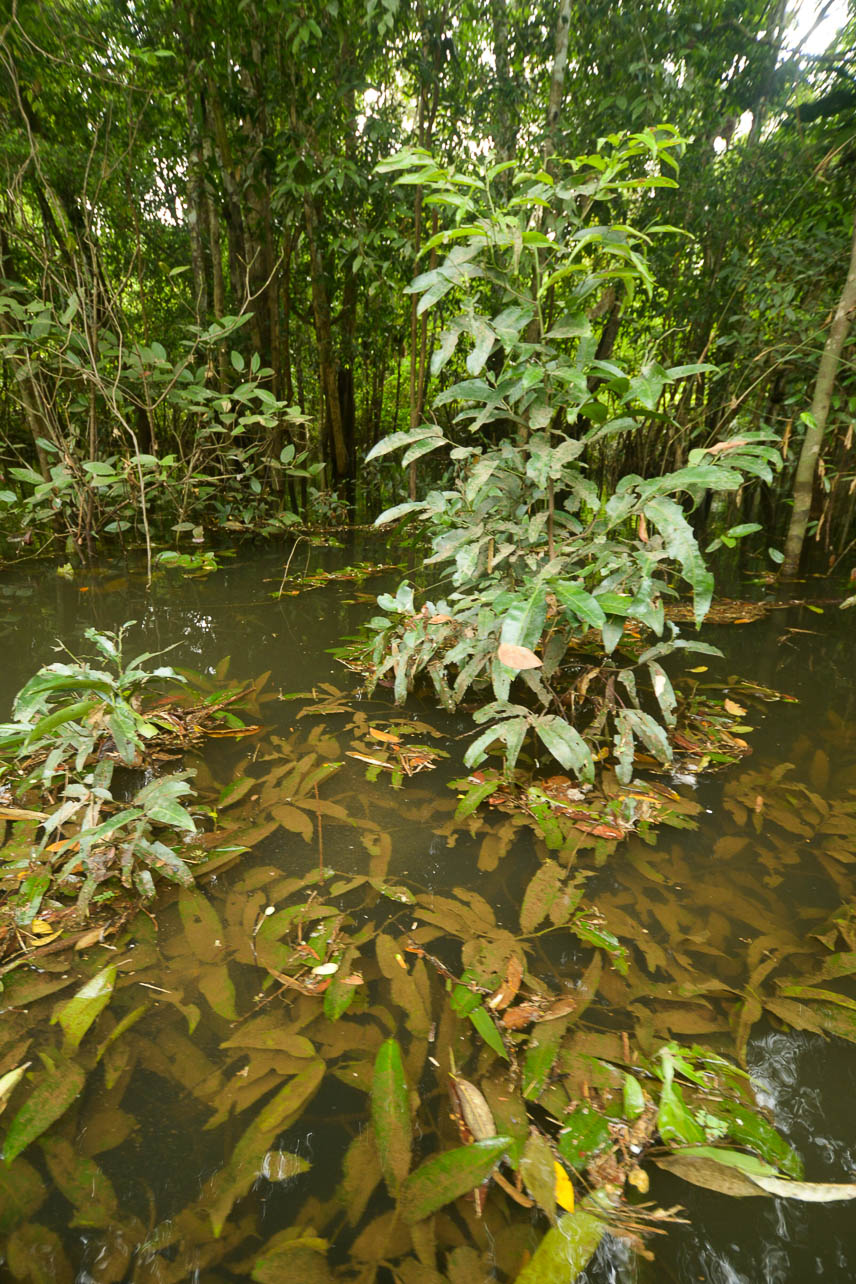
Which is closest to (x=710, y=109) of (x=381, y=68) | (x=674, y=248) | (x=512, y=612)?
(x=674, y=248)

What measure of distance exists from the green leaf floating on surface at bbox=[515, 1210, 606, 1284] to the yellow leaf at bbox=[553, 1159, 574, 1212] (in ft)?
0.04

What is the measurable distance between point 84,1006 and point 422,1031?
0.60 m

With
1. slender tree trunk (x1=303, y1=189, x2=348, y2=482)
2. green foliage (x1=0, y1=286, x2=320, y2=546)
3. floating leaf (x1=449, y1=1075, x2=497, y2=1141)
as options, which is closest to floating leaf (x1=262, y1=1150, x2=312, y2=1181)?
floating leaf (x1=449, y1=1075, x2=497, y2=1141)

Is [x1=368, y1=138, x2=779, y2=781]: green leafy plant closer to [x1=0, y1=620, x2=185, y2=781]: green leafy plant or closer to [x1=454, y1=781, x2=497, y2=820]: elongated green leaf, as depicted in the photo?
[x1=454, y1=781, x2=497, y2=820]: elongated green leaf

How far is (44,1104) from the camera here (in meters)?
0.96

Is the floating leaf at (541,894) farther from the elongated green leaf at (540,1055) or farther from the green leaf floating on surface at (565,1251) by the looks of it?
the green leaf floating on surface at (565,1251)

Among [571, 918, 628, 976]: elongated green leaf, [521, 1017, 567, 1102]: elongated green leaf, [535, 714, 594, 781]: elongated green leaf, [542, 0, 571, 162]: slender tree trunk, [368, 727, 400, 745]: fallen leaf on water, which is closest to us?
[521, 1017, 567, 1102]: elongated green leaf

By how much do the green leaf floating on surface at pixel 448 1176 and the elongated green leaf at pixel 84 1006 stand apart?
608mm

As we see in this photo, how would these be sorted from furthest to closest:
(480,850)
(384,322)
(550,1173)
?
(384,322) < (480,850) < (550,1173)

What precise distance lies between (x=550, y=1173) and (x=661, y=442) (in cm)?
793

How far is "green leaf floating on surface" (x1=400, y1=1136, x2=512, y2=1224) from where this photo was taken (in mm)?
839

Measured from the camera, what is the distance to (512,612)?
141 centimetres

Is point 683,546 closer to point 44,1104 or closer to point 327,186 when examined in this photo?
point 44,1104

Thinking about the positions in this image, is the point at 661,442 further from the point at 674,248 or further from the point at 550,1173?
the point at 550,1173
